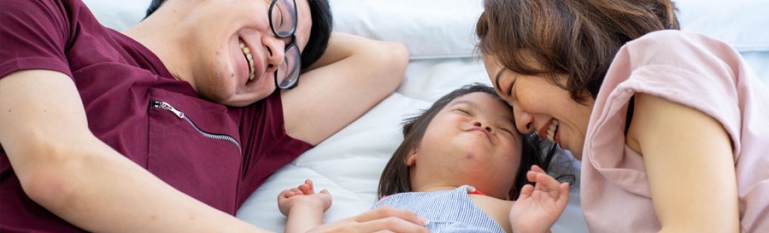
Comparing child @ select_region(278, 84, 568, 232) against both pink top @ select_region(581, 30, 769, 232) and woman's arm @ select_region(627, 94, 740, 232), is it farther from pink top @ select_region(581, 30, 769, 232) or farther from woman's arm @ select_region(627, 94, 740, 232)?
woman's arm @ select_region(627, 94, 740, 232)

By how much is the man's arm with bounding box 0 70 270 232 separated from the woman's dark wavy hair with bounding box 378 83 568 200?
54 centimetres

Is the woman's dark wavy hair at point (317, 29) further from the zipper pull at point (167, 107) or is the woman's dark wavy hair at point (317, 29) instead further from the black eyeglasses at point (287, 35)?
the zipper pull at point (167, 107)

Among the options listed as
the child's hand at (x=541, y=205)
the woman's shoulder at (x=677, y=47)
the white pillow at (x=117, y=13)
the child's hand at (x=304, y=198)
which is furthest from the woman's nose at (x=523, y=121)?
the white pillow at (x=117, y=13)

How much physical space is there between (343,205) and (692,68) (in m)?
0.70

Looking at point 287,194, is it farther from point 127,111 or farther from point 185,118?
point 127,111

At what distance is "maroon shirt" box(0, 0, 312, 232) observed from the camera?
1076 mm

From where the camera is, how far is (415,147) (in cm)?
155

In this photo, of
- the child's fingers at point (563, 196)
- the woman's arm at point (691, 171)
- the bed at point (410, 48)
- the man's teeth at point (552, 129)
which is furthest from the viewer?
the bed at point (410, 48)

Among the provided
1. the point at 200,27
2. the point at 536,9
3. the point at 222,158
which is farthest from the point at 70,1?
the point at 536,9

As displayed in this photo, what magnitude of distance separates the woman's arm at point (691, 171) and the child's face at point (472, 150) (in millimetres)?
438

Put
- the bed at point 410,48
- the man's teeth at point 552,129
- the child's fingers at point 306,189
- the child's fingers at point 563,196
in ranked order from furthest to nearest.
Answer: the bed at point 410,48
the child's fingers at point 306,189
the man's teeth at point 552,129
the child's fingers at point 563,196

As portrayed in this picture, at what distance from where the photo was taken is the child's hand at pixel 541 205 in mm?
1230

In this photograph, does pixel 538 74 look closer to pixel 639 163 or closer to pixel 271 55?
pixel 639 163

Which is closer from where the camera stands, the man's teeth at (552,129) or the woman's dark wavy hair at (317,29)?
the man's teeth at (552,129)
